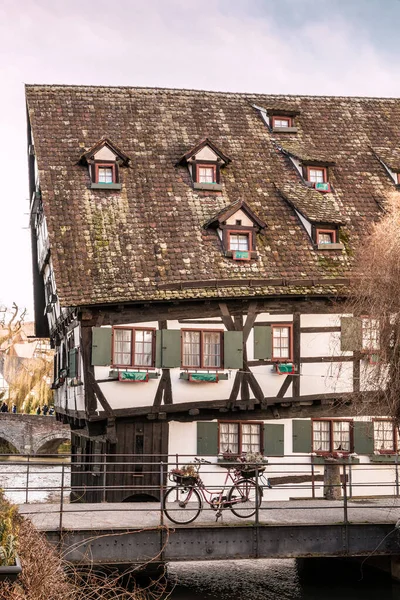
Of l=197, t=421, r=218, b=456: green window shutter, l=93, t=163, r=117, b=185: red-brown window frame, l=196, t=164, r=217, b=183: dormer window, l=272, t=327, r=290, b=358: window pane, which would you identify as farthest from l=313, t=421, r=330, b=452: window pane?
l=93, t=163, r=117, b=185: red-brown window frame

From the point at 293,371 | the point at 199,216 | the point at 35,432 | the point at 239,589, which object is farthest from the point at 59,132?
the point at 35,432

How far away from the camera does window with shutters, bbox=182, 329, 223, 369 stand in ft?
68.7

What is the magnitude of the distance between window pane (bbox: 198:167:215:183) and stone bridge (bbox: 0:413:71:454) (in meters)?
24.4

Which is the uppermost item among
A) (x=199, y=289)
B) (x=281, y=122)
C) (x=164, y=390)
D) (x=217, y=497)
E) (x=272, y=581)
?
→ (x=281, y=122)

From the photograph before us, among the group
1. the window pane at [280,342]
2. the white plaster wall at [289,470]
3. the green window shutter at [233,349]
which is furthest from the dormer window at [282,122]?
the white plaster wall at [289,470]

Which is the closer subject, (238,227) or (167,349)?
(167,349)

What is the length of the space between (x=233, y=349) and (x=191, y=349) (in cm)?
99

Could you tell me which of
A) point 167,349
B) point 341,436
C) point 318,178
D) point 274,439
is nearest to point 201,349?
point 167,349

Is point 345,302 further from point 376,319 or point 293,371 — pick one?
point 376,319

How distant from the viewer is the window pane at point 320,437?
71.2 feet

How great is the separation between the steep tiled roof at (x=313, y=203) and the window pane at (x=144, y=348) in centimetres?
503

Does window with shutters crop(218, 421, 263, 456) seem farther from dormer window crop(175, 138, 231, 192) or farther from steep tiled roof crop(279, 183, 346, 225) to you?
dormer window crop(175, 138, 231, 192)

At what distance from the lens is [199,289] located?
67.8 ft

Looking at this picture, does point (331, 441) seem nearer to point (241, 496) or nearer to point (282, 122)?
point (241, 496)
